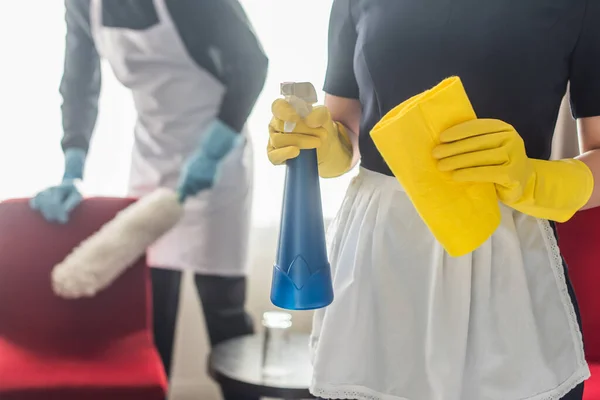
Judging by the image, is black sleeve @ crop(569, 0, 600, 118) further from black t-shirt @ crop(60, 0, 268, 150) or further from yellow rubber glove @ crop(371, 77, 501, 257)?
black t-shirt @ crop(60, 0, 268, 150)

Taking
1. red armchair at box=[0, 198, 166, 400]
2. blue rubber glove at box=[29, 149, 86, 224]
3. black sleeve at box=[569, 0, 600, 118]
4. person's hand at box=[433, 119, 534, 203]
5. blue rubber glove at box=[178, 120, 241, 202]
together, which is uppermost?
black sleeve at box=[569, 0, 600, 118]

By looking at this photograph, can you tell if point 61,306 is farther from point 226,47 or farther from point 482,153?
point 482,153

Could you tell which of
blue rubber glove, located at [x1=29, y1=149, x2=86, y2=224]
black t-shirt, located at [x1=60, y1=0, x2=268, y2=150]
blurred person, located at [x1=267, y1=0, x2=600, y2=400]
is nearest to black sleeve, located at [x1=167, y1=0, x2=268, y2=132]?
black t-shirt, located at [x1=60, y1=0, x2=268, y2=150]

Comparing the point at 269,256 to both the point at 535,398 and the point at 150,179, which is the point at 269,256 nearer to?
the point at 150,179

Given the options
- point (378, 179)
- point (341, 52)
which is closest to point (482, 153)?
point (378, 179)

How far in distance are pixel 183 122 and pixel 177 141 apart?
0.16 ft

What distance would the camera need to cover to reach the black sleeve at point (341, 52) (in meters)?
0.70

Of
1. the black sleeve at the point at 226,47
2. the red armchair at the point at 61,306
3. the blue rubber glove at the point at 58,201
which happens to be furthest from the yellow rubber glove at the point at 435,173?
the blue rubber glove at the point at 58,201

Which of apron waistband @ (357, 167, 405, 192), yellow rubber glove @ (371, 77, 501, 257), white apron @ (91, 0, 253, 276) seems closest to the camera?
yellow rubber glove @ (371, 77, 501, 257)

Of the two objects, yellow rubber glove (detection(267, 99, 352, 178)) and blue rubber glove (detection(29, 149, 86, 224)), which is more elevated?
yellow rubber glove (detection(267, 99, 352, 178))

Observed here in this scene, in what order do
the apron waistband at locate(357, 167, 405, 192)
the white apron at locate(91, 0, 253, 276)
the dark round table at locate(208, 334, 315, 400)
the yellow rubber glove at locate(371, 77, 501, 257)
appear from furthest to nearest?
1. the white apron at locate(91, 0, 253, 276)
2. the dark round table at locate(208, 334, 315, 400)
3. the apron waistband at locate(357, 167, 405, 192)
4. the yellow rubber glove at locate(371, 77, 501, 257)

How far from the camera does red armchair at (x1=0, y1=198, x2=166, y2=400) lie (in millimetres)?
1293

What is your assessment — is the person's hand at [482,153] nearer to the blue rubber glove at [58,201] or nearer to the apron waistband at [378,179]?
the apron waistband at [378,179]

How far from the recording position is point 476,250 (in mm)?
591
